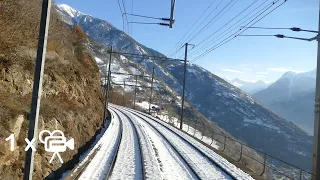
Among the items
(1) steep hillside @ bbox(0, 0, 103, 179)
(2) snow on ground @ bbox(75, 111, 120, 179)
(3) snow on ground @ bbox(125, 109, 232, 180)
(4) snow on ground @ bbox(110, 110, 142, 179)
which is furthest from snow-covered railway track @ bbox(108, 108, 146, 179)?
(3) snow on ground @ bbox(125, 109, 232, 180)

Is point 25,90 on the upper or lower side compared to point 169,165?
upper

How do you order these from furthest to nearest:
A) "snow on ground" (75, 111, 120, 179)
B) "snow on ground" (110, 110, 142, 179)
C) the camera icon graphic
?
"snow on ground" (110, 110, 142, 179)
the camera icon graphic
"snow on ground" (75, 111, 120, 179)

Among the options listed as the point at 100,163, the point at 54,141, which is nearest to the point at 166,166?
the point at 100,163

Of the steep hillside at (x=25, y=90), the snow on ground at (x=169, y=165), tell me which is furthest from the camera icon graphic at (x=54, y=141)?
the snow on ground at (x=169, y=165)

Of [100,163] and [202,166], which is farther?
[202,166]

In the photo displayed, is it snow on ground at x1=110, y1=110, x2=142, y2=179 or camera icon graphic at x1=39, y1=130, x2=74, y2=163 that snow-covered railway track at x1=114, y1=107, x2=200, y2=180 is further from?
camera icon graphic at x1=39, y1=130, x2=74, y2=163

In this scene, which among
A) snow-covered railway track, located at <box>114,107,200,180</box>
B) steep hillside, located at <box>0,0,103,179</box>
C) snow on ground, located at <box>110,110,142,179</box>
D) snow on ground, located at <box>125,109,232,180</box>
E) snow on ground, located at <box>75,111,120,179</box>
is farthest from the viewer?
snow on ground, located at <box>125,109,232,180</box>

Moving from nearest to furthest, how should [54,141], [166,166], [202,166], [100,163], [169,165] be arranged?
[54,141]
[100,163]
[166,166]
[169,165]
[202,166]

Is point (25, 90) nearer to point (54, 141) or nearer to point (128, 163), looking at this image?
point (54, 141)

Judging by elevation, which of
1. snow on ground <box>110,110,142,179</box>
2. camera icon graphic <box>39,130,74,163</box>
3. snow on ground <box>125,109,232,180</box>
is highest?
camera icon graphic <box>39,130,74,163</box>

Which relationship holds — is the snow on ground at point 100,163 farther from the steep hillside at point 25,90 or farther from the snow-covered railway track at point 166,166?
the snow-covered railway track at point 166,166

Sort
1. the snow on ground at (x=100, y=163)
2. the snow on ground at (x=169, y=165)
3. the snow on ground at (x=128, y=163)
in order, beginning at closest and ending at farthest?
the snow on ground at (x=100, y=163)
the snow on ground at (x=128, y=163)
the snow on ground at (x=169, y=165)

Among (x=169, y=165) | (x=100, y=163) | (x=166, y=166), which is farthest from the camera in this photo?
(x=169, y=165)

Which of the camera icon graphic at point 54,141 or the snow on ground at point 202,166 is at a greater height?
the camera icon graphic at point 54,141
